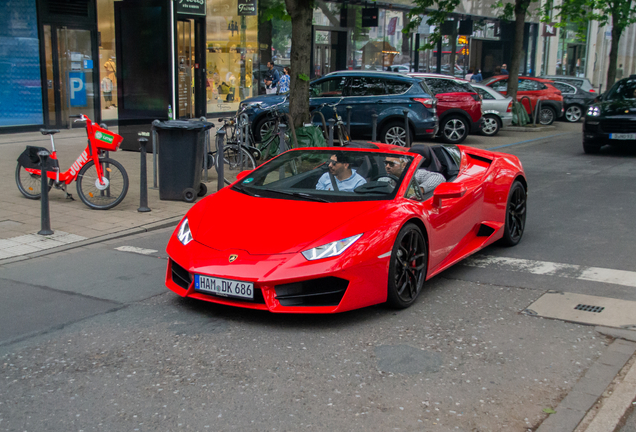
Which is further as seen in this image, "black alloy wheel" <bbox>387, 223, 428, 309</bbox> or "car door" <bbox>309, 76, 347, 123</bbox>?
→ "car door" <bbox>309, 76, 347, 123</bbox>

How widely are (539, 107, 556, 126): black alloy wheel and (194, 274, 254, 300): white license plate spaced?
67.2ft

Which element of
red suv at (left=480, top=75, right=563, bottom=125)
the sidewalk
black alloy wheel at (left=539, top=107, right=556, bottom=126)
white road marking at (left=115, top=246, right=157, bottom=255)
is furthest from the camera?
black alloy wheel at (left=539, top=107, right=556, bottom=126)

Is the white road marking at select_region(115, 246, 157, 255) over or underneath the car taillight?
underneath

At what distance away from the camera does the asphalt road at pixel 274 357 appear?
362 centimetres

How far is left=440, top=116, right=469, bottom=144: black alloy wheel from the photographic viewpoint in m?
18.1

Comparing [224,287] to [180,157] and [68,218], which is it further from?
[180,157]

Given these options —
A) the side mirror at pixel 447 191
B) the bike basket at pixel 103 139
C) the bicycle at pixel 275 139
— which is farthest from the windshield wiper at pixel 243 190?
the bicycle at pixel 275 139

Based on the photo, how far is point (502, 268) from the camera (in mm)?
6617

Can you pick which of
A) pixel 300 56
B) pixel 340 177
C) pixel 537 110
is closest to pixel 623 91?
pixel 537 110

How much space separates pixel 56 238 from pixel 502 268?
4755mm

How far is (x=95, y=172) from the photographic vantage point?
29.7 feet

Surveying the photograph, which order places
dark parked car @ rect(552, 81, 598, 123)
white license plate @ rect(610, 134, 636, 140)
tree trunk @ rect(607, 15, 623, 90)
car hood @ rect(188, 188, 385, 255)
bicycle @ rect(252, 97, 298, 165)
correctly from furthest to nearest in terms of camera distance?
1. tree trunk @ rect(607, 15, 623, 90)
2. dark parked car @ rect(552, 81, 598, 123)
3. white license plate @ rect(610, 134, 636, 140)
4. bicycle @ rect(252, 97, 298, 165)
5. car hood @ rect(188, 188, 385, 255)

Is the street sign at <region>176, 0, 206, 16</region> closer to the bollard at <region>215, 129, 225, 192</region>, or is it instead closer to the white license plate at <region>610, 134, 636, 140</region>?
the bollard at <region>215, 129, 225, 192</region>

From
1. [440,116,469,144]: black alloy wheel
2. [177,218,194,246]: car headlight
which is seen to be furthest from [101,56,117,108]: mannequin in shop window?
[177,218,194,246]: car headlight
